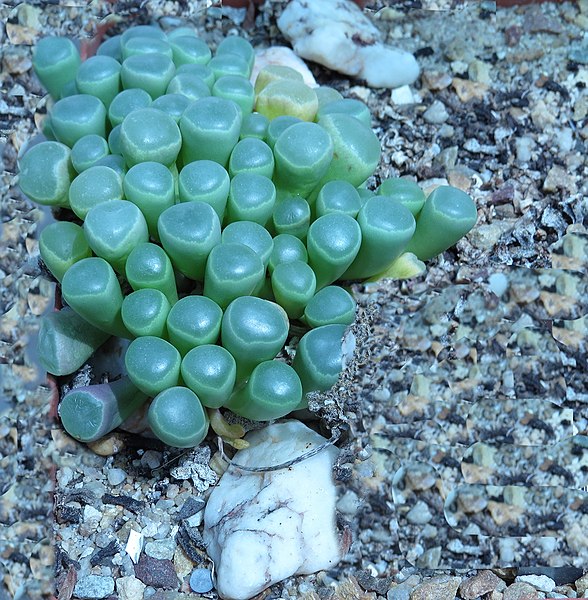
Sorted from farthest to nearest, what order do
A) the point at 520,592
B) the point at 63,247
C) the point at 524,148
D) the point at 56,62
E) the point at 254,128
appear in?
the point at 524,148 < the point at 56,62 < the point at 254,128 < the point at 63,247 < the point at 520,592

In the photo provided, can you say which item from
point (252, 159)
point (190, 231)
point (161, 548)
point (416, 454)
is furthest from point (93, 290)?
point (416, 454)

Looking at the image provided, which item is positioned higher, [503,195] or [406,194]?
[406,194]

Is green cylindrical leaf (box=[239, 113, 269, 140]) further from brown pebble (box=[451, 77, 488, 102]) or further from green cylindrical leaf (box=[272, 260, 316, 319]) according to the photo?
brown pebble (box=[451, 77, 488, 102])

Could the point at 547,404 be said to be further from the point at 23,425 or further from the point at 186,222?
the point at 23,425

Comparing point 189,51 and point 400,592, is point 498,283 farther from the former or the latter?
point 189,51

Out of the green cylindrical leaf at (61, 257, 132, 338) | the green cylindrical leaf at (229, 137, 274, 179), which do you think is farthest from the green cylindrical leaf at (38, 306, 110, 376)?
the green cylindrical leaf at (229, 137, 274, 179)

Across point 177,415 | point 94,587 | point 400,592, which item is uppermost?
point 177,415

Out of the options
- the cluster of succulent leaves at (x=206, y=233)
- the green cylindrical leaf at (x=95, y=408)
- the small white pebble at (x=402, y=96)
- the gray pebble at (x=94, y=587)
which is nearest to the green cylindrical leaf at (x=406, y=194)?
the cluster of succulent leaves at (x=206, y=233)

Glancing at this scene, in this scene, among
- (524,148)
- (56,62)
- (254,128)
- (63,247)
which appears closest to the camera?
(63,247)
